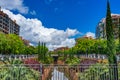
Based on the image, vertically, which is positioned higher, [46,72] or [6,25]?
[6,25]

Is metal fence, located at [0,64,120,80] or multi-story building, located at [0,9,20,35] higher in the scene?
multi-story building, located at [0,9,20,35]

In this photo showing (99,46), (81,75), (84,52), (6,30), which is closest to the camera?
(81,75)

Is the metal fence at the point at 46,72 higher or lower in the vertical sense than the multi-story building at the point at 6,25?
lower

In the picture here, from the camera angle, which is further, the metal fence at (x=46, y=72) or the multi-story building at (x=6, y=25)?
the multi-story building at (x=6, y=25)

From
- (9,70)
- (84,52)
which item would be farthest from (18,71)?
(84,52)

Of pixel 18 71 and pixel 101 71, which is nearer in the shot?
A: pixel 18 71

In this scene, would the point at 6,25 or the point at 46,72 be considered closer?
the point at 46,72

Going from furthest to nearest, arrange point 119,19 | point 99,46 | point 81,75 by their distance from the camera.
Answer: point 119,19
point 99,46
point 81,75

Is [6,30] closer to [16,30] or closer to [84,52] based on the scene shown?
[16,30]

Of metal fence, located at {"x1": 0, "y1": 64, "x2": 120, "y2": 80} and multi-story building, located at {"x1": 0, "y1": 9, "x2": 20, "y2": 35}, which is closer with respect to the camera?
metal fence, located at {"x1": 0, "y1": 64, "x2": 120, "y2": 80}

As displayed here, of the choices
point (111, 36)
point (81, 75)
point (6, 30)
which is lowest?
point (81, 75)

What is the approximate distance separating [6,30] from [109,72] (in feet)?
487

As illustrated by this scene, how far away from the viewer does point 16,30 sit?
630ft

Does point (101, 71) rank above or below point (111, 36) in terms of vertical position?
below
